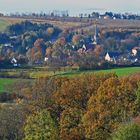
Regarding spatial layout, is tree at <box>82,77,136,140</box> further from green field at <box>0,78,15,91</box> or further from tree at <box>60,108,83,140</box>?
green field at <box>0,78,15,91</box>

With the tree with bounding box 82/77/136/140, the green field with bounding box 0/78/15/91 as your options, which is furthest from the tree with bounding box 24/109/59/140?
the green field with bounding box 0/78/15/91

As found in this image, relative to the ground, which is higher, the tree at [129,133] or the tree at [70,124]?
the tree at [129,133]

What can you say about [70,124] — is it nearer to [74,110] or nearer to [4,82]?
[74,110]

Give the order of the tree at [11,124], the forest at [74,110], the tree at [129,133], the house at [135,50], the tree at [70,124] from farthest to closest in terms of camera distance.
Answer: the house at [135,50], the tree at [11,124], the tree at [70,124], the forest at [74,110], the tree at [129,133]

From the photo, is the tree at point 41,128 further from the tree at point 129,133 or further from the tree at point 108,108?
the tree at point 129,133

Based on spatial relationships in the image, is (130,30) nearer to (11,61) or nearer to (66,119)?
(11,61)

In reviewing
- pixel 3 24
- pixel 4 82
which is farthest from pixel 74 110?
pixel 3 24

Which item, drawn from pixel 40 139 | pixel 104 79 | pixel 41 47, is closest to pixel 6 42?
pixel 41 47

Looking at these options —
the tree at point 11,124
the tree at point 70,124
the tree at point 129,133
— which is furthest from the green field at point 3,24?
the tree at point 129,133
